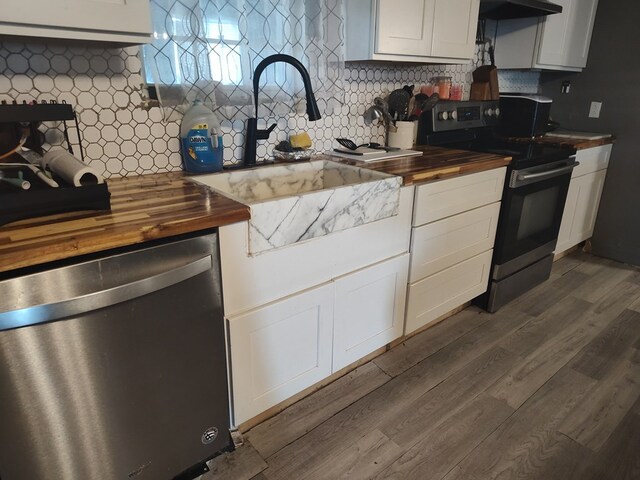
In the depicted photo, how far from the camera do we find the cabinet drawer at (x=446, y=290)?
2016 millimetres

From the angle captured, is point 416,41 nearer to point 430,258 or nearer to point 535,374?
point 430,258

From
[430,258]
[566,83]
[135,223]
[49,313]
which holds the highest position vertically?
[566,83]

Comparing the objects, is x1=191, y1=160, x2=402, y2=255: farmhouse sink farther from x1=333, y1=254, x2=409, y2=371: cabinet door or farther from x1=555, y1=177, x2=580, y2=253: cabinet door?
x1=555, y1=177, x2=580, y2=253: cabinet door

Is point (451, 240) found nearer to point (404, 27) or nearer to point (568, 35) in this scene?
point (404, 27)

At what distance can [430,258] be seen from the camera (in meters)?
1.98

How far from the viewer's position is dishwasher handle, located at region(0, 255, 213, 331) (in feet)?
2.95

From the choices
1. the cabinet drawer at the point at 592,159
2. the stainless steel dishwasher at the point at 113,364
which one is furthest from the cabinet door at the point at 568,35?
the stainless steel dishwasher at the point at 113,364

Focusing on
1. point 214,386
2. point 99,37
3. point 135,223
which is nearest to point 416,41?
point 99,37

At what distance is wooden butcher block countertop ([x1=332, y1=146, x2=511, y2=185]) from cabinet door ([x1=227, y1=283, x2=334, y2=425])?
1.93 ft

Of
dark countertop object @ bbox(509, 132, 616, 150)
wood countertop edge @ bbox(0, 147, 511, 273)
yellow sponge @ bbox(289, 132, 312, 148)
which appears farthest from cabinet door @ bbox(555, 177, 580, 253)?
wood countertop edge @ bbox(0, 147, 511, 273)

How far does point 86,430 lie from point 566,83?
3721 mm

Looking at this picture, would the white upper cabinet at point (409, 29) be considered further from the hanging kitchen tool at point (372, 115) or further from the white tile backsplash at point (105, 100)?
the white tile backsplash at point (105, 100)

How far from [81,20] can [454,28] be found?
1.74 meters

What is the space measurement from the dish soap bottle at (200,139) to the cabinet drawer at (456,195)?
2.79 feet
